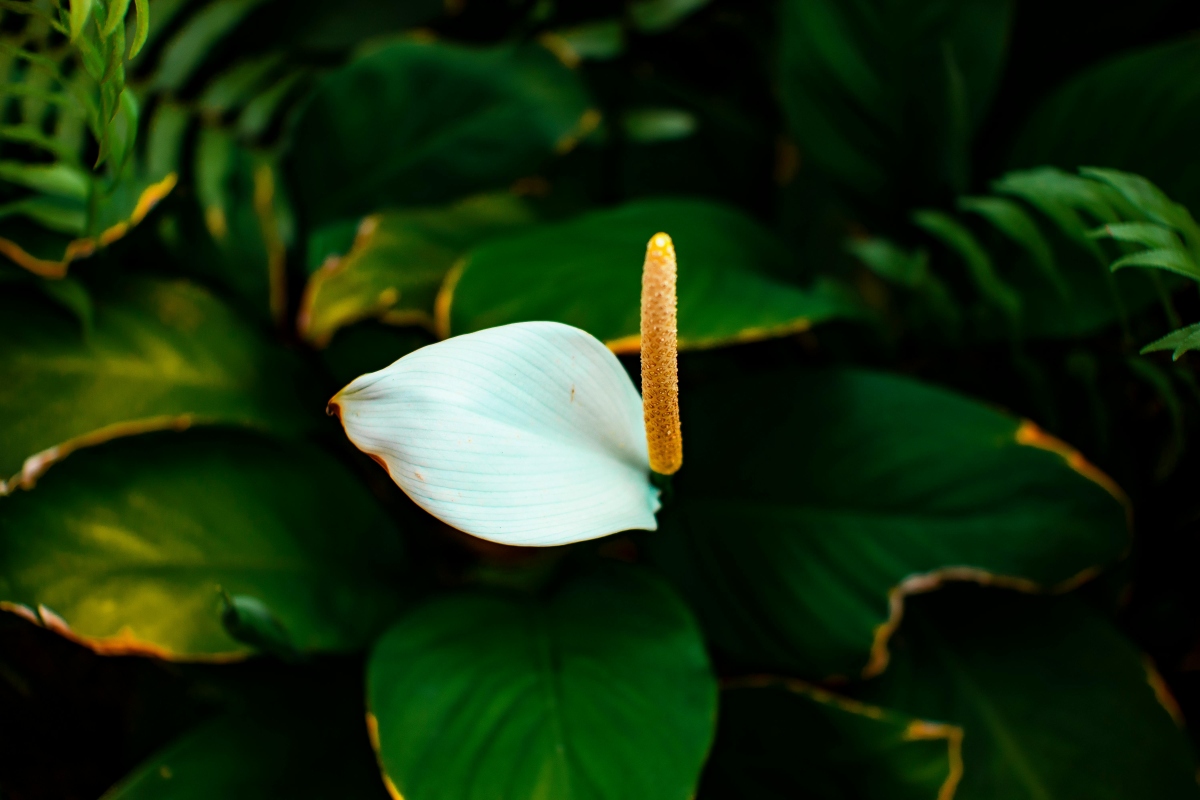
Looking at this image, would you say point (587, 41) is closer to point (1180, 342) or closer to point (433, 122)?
point (433, 122)

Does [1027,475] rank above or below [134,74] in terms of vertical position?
below

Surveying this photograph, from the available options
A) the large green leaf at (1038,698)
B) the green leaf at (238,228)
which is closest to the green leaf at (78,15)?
the green leaf at (238,228)

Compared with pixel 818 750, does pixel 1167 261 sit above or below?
above

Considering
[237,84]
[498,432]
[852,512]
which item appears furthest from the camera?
[237,84]

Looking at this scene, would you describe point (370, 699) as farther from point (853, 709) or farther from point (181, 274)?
point (181, 274)

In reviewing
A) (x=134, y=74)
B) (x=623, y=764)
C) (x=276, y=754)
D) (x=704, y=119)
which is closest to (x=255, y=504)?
(x=276, y=754)

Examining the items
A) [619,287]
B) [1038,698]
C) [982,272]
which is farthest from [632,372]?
[1038,698]

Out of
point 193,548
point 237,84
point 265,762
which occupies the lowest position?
point 265,762
